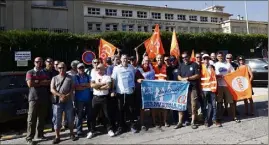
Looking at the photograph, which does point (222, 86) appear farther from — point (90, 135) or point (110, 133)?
point (90, 135)

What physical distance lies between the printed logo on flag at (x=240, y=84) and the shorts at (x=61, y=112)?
15.6ft

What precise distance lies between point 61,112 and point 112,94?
4.29ft

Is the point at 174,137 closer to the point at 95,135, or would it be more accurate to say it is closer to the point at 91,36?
the point at 95,135

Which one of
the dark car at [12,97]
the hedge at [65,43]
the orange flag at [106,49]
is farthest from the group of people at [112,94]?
the hedge at [65,43]

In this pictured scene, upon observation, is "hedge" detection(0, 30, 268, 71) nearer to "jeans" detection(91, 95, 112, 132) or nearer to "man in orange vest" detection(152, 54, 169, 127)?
"jeans" detection(91, 95, 112, 132)

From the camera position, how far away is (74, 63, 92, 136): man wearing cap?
23.1 feet

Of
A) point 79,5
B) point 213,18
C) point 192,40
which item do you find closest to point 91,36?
point 192,40

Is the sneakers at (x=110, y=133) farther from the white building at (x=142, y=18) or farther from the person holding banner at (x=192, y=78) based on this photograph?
the white building at (x=142, y=18)

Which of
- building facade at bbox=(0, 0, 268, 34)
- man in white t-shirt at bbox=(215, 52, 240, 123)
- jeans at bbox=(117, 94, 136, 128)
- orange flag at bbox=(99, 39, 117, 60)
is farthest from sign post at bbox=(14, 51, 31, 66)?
building facade at bbox=(0, 0, 268, 34)

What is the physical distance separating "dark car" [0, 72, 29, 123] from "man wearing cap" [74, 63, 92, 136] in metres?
1.80

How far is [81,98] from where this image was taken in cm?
708

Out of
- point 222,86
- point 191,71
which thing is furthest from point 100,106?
point 222,86

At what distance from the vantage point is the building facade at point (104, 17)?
76.9 feet

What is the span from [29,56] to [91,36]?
142 inches
